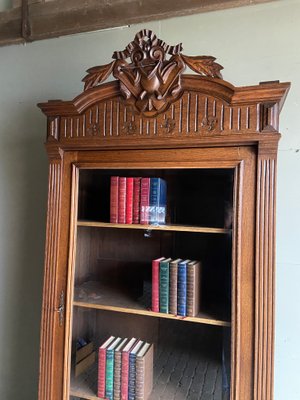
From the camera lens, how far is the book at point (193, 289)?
3.68 ft

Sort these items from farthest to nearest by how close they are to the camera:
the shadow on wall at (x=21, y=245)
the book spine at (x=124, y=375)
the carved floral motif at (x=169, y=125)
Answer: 1. the shadow on wall at (x=21, y=245)
2. the book spine at (x=124, y=375)
3. the carved floral motif at (x=169, y=125)

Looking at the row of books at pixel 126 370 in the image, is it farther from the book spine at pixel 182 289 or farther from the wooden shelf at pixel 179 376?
the book spine at pixel 182 289

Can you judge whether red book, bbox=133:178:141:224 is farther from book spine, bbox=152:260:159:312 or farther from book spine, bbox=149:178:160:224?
book spine, bbox=152:260:159:312

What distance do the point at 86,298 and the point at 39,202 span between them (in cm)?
70

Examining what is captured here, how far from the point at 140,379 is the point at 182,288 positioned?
0.37m

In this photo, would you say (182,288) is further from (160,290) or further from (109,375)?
(109,375)

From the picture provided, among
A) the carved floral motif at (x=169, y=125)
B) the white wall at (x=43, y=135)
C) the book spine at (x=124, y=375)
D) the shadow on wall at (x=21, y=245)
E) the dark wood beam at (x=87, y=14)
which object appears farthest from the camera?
the shadow on wall at (x=21, y=245)

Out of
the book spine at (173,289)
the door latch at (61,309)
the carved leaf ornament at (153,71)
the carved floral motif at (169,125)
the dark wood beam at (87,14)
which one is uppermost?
the dark wood beam at (87,14)

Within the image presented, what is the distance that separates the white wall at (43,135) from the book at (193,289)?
44cm

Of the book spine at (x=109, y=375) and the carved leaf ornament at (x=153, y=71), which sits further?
the book spine at (x=109, y=375)

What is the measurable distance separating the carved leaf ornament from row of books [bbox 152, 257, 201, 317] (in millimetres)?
550

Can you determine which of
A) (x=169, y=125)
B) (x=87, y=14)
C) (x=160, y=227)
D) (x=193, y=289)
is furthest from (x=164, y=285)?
(x=87, y=14)

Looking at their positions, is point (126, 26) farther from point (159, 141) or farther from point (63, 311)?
point (63, 311)

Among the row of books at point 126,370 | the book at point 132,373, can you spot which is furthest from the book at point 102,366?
the book at point 132,373
